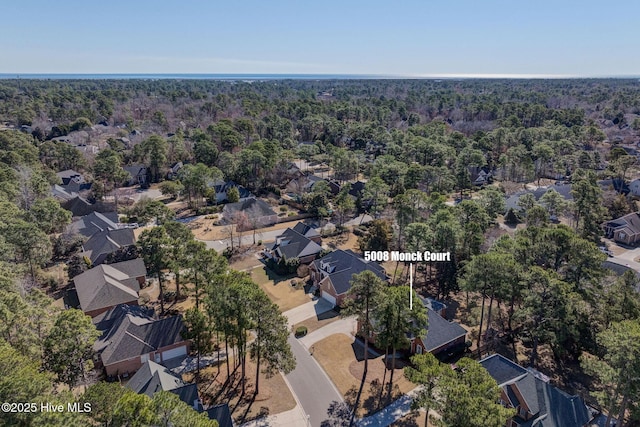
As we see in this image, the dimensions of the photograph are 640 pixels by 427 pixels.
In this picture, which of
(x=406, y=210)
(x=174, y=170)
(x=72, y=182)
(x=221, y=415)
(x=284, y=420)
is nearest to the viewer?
(x=221, y=415)

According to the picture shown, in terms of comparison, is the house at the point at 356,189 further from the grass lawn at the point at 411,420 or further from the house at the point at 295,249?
the grass lawn at the point at 411,420

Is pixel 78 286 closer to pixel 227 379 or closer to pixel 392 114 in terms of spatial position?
pixel 227 379

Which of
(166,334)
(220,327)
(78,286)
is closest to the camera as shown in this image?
(220,327)

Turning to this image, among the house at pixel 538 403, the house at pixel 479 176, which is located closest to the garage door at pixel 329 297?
the house at pixel 538 403

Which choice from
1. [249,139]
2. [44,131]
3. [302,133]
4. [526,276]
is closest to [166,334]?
[526,276]

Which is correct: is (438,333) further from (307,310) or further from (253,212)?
(253,212)

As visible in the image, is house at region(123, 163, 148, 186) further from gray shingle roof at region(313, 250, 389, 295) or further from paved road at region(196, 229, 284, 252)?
gray shingle roof at region(313, 250, 389, 295)

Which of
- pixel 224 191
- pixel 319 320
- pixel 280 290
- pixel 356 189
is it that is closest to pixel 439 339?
pixel 319 320
